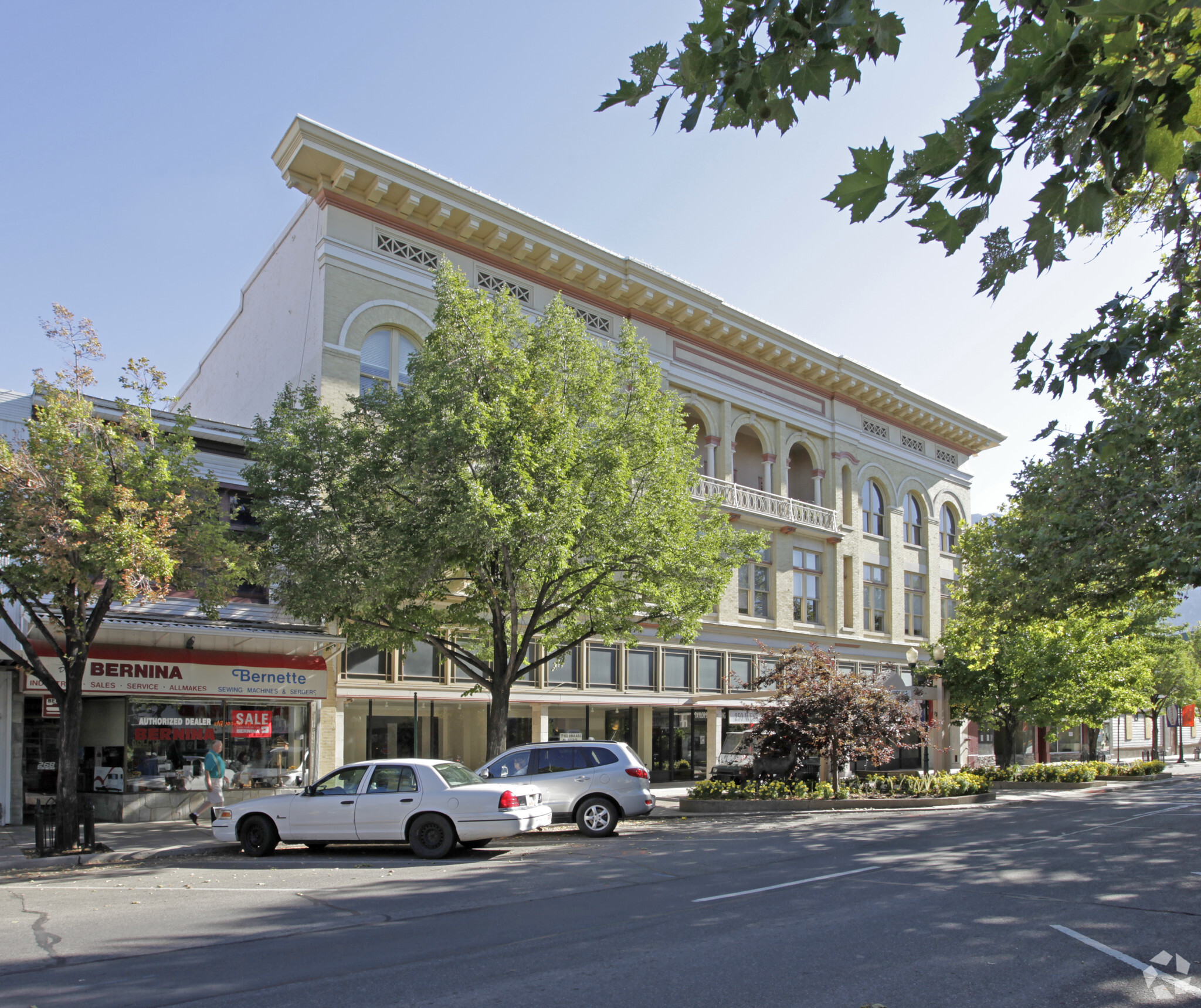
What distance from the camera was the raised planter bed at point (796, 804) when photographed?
2056 centimetres

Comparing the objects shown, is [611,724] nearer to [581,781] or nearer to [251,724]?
[251,724]

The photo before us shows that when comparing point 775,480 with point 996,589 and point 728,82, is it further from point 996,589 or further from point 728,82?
point 728,82

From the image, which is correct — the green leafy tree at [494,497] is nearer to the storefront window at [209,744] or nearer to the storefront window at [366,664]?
the storefront window at [366,664]

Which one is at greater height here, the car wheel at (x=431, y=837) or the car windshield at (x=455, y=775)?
the car windshield at (x=455, y=775)

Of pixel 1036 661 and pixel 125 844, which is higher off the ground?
pixel 1036 661

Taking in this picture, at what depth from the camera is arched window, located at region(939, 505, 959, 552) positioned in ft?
137

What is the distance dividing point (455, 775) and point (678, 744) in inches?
631

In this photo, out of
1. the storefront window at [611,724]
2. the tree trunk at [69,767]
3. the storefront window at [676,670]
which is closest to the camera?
the tree trunk at [69,767]

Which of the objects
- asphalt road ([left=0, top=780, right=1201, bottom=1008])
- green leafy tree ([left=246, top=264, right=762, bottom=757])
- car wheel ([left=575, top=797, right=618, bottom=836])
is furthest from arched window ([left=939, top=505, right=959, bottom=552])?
car wheel ([left=575, top=797, right=618, bottom=836])

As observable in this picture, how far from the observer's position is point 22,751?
1767 cm

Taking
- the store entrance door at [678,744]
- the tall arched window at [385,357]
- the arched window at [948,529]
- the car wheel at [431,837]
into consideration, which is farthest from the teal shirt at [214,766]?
the arched window at [948,529]

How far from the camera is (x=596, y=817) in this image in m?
16.2

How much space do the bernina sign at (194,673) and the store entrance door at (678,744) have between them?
1146 centimetres

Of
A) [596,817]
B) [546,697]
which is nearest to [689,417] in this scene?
[546,697]
